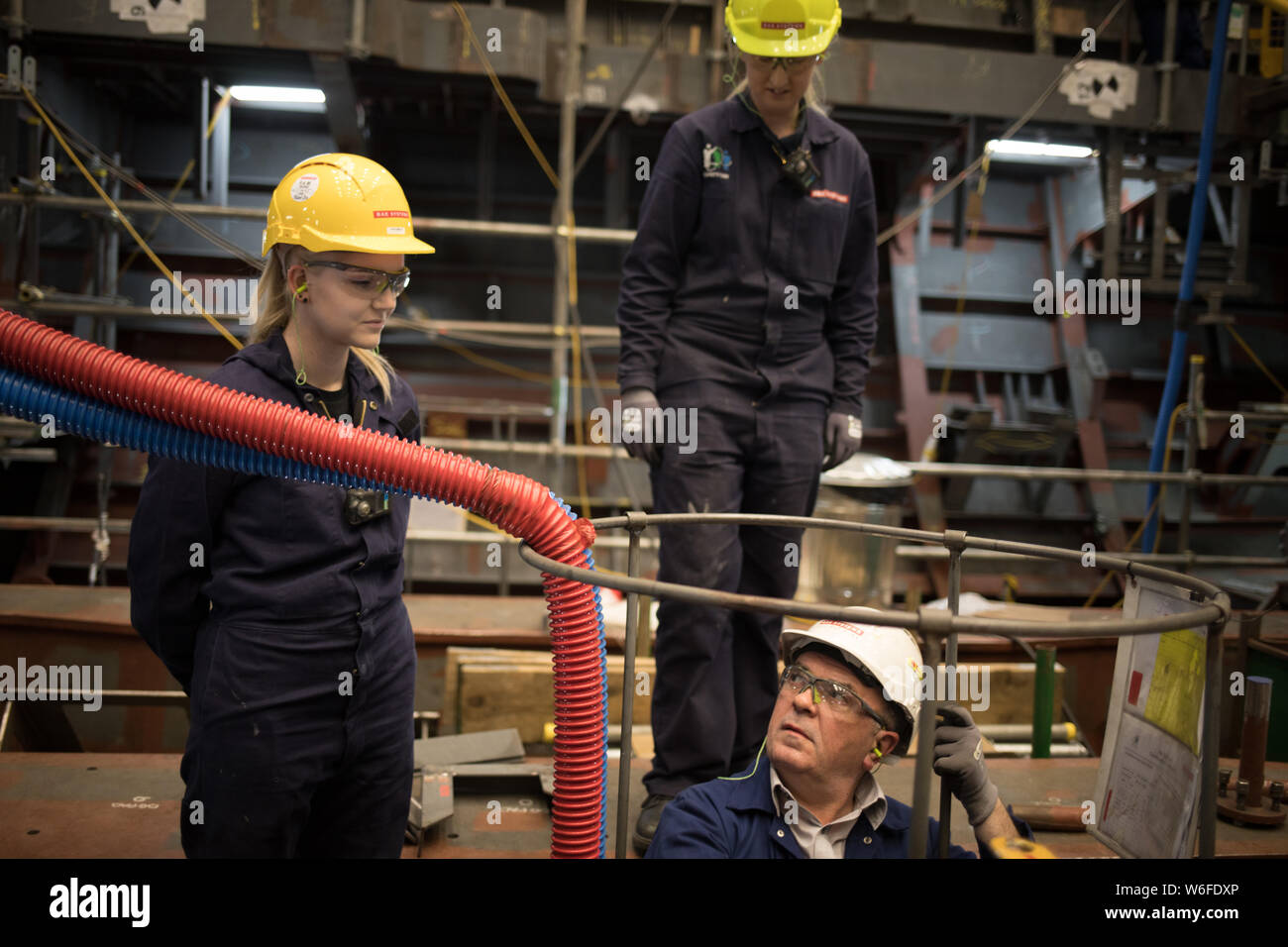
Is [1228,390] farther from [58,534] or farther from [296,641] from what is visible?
[58,534]

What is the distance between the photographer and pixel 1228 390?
719 centimetres

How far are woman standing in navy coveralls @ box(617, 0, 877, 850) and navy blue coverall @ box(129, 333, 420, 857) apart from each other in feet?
3.01

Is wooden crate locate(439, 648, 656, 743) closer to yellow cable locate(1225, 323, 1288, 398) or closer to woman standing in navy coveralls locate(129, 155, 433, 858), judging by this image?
woman standing in navy coveralls locate(129, 155, 433, 858)

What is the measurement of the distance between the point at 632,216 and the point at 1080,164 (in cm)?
329

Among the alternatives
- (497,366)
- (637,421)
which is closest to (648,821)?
(637,421)

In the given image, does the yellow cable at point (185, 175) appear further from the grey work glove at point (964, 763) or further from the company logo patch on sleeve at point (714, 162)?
the grey work glove at point (964, 763)

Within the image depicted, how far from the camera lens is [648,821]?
2.51m

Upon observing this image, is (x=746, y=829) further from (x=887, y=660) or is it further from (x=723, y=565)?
(x=723, y=565)

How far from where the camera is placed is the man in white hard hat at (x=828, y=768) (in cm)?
177

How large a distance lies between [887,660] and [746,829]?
40 cm

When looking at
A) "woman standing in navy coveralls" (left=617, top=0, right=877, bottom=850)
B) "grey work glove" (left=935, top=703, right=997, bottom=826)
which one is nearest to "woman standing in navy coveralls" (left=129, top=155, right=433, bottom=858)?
"woman standing in navy coveralls" (left=617, top=0, right=877, bottom=850)

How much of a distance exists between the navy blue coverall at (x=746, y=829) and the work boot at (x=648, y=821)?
697 mm

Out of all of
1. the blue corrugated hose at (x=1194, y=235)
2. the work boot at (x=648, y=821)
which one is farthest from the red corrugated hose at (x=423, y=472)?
the blue corrugated hose at (x=1194, y=235)

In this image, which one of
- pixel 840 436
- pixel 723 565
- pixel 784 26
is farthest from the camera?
pixel 840 436
